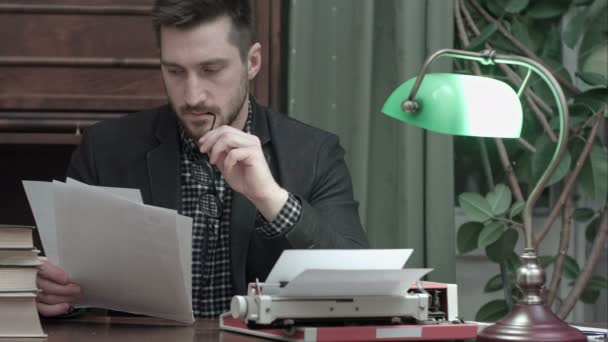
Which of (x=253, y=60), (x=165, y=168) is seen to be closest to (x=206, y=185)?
(x=165, y=168)

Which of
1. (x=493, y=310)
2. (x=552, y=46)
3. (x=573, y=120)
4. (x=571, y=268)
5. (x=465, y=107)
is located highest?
(x=552, y=46)

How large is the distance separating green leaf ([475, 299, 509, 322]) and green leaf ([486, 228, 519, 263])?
0.15m

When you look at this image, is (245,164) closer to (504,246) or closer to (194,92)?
(194,92)

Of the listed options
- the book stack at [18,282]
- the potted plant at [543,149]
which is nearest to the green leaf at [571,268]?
the potted plant at [543,149]

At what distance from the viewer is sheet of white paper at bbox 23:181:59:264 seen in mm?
1649

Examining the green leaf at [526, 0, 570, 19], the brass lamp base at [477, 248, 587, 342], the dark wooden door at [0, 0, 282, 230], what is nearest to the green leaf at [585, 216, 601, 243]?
the green leaf at [526, 0, 570, 19]

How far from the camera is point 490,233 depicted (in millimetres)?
2660

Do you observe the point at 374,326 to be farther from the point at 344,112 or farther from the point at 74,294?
the point at 344,112

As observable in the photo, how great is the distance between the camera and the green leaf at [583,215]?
110 inches

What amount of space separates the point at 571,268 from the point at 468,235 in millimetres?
315

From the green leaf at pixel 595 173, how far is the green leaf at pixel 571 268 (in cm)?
19

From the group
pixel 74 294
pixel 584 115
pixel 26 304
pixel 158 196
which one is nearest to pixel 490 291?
pixel 584 115

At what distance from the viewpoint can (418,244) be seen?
2631mm

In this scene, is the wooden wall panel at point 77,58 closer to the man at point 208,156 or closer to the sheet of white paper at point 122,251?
the man at point 208,156
